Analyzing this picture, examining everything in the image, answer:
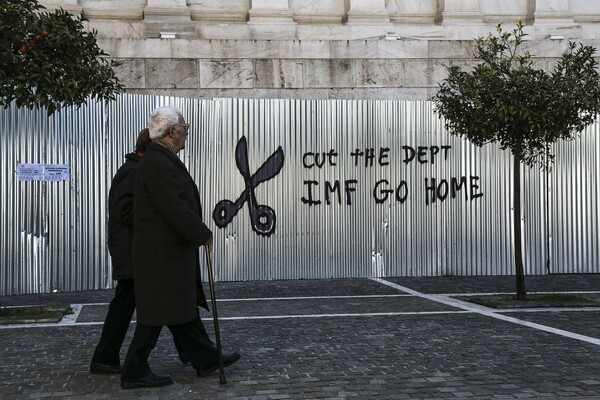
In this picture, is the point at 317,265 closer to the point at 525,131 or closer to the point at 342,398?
the point at 525,131

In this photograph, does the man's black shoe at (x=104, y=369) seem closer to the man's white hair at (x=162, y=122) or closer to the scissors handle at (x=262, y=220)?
the man's white hair at (x=162, y=122)

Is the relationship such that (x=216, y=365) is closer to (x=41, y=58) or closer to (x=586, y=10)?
(x=41, y=58)

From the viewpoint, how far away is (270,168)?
45.6 ft

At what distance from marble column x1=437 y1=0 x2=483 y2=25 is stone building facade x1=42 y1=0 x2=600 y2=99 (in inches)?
0.9

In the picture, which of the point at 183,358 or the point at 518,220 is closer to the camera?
the point at 183,358

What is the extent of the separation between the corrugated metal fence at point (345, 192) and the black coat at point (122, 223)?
6698mm

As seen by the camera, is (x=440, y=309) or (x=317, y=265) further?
(x=317, y=265)

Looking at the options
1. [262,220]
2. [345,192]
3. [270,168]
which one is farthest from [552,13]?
[262,220]

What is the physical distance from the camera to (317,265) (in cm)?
1401

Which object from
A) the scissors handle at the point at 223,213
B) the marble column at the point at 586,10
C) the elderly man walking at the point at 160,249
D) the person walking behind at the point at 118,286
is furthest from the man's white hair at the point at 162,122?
the marble column at the point at 586,10

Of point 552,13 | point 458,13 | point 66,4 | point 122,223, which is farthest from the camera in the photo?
point 552,13

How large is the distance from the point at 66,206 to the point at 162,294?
7.42 m

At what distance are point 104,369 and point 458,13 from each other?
613 inches

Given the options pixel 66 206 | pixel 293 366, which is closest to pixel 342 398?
pixel 293 366
